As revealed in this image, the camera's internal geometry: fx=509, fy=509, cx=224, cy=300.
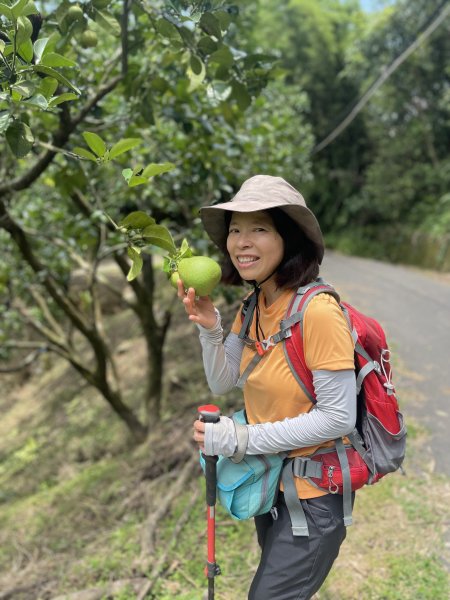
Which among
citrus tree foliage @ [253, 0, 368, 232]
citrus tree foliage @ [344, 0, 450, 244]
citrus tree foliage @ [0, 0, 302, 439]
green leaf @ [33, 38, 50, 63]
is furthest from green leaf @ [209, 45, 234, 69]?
citrus tree foliage @ [253, 0, 368, 232]

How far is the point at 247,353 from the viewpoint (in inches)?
77.0

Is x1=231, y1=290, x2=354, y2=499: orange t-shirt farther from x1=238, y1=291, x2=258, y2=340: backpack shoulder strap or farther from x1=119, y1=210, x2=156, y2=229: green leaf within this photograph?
x1=119, y1=210, x2=156, y2=229: green leaf

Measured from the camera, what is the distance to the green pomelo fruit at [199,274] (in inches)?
66.9

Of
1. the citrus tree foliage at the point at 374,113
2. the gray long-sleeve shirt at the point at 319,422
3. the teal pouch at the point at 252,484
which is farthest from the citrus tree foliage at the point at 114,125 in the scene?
the citrus tree foliage at the point at 374,113

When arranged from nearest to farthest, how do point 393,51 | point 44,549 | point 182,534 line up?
point 182,534 < point 44,549 < point 393,51

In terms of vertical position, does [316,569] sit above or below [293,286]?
below

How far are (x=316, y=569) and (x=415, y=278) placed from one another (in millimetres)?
11561

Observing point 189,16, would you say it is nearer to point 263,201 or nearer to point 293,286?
point 263,201

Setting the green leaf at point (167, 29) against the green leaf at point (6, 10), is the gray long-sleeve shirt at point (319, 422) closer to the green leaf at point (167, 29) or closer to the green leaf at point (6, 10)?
the green leaf at point (6, 10)

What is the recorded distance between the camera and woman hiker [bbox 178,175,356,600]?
163cm

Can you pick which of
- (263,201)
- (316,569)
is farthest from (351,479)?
(263,201)

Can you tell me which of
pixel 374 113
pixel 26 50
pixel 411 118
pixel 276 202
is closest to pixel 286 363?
pixel 276 202

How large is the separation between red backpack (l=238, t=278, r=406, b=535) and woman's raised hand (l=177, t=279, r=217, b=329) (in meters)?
0.19

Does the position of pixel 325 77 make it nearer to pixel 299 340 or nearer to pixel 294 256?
pixel 294 256
